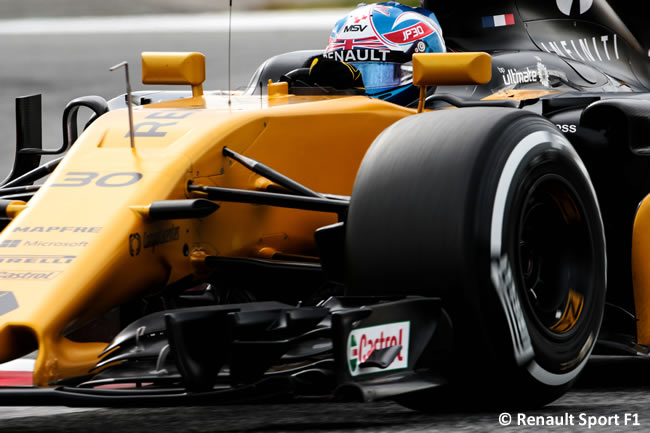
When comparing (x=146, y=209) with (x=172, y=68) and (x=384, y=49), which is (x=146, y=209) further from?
(x=384, y=49)

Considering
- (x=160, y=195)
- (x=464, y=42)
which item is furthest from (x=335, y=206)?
(x=464, y=42)

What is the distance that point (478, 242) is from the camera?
311 cm

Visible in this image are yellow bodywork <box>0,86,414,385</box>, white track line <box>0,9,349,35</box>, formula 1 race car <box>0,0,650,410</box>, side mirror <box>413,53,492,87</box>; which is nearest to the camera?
formula 1 race car <box>0,0,650,410</box>

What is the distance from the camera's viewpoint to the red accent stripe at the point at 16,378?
10.3 ft

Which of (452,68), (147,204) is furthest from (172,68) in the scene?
(147,204)

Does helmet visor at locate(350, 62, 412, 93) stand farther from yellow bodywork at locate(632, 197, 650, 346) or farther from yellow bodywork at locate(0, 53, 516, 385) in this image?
yellow bodywork at locate(632, 197, 650, 346)

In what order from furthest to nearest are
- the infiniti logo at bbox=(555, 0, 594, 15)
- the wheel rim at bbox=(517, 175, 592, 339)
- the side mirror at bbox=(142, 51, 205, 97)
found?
the infiniti logo at bbox=(555, 0, 594, 15) < the side mirror at bbox=(142, 51, 205, 97) < the wheel rim at bbox=(517, 175, 592, 339)

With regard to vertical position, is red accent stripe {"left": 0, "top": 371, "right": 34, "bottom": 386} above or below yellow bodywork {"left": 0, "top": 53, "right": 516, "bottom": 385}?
below

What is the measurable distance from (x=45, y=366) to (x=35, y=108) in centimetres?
248

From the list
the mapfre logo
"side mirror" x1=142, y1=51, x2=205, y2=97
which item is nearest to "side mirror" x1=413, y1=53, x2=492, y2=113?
"side mirror" x1=142, y1=51, x2=205, y2=97

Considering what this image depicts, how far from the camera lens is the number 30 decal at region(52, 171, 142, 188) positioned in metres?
3.60

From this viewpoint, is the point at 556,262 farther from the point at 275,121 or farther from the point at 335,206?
the point at 275,121

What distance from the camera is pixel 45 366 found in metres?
3.12

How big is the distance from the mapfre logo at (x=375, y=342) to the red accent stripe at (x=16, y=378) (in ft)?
3.02
